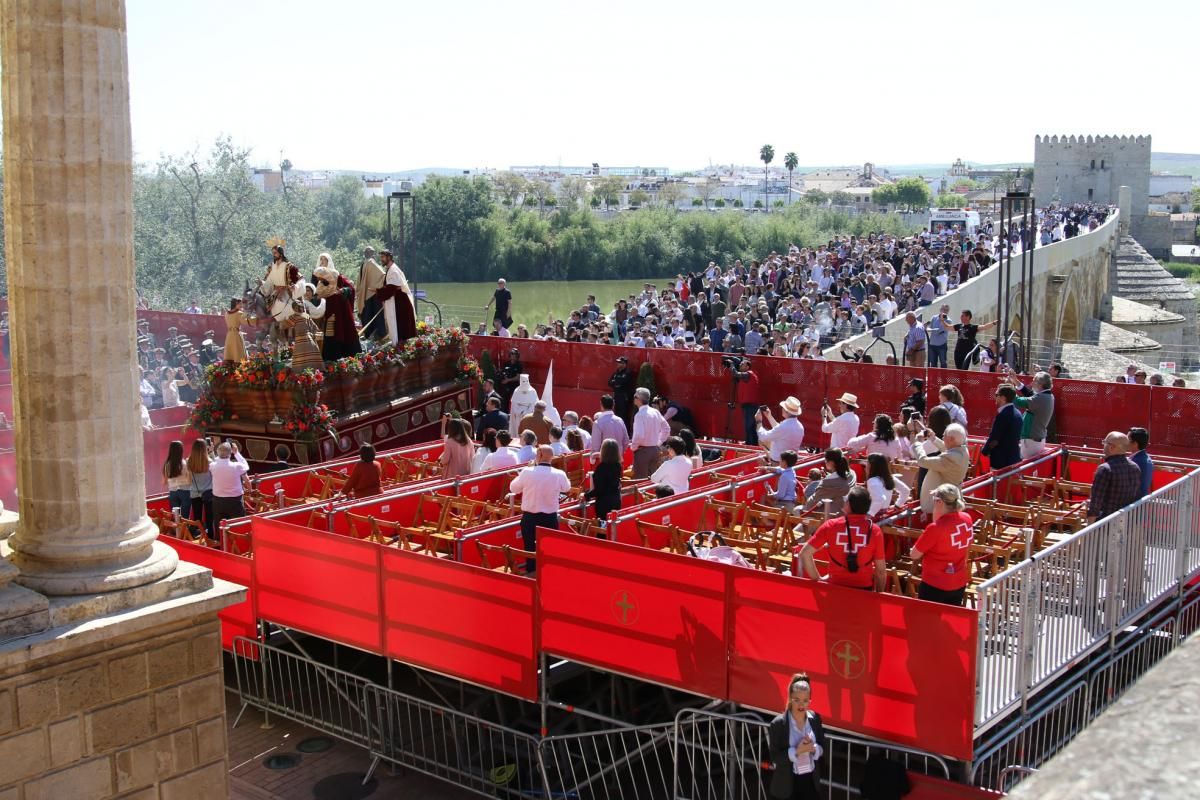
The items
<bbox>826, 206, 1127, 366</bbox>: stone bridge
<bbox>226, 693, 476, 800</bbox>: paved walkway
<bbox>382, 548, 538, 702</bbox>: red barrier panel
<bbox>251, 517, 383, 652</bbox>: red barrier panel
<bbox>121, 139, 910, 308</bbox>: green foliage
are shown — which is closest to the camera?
<bbox>382, 548, 538, 702</bbox>: red barrier panel

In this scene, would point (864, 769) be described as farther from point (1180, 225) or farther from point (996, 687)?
point (1180, 225)

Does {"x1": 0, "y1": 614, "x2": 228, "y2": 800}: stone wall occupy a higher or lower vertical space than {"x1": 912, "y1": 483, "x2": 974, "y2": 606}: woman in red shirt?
lower

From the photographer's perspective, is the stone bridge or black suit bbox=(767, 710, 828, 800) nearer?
black suit bbox=(767, 710, 828, 800)

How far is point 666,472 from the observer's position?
44.6 ft

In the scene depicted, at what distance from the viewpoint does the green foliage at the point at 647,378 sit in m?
21.3

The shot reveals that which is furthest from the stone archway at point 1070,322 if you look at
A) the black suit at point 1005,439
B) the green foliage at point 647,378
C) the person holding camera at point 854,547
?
the person holding camera at point 854,547

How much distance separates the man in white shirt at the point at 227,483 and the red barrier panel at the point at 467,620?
3.29 metres

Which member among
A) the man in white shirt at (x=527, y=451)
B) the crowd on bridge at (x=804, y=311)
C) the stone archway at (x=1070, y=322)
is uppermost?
the crowd on bridge at (x=804, y=311)

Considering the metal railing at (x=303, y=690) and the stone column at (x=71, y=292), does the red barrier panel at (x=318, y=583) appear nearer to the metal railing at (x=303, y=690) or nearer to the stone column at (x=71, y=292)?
the metal railing at (x=303, y=690)

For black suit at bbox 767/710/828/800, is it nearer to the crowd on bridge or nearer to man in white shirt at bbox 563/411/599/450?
man in white shirt at bbox 563/411/599/450

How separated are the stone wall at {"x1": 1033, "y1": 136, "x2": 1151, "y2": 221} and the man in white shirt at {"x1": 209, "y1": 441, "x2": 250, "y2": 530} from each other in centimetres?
12092

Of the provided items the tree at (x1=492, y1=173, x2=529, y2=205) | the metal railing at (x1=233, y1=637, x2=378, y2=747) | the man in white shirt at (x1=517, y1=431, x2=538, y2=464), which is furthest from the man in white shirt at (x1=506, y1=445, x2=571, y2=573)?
the tree at (x1=492, y1=173, x2=529, y2=205)

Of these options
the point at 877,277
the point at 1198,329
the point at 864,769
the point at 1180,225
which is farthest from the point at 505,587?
the point at 1180,225

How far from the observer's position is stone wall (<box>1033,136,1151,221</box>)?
124125 mm
